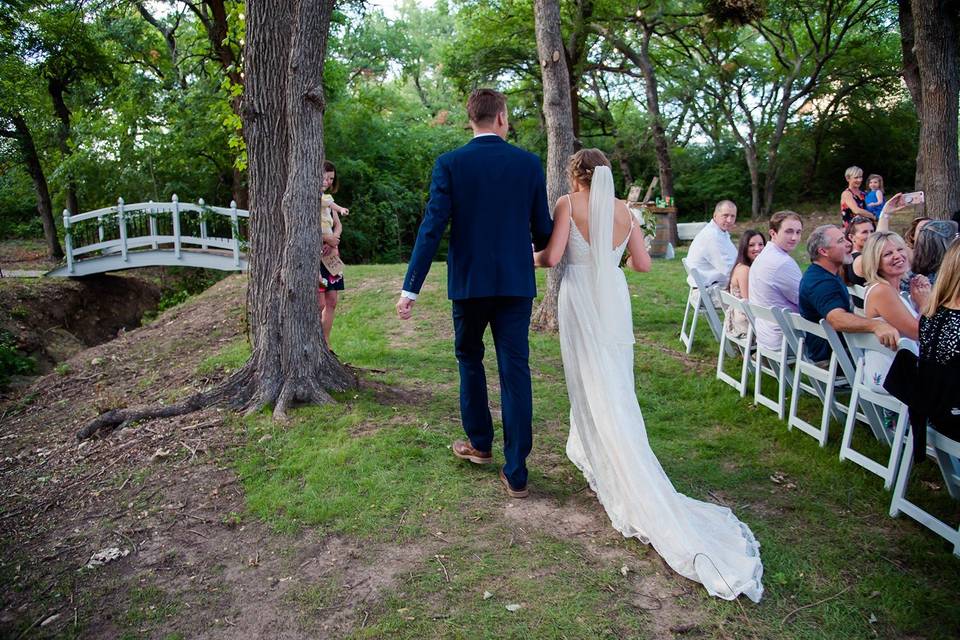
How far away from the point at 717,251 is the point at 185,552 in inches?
226

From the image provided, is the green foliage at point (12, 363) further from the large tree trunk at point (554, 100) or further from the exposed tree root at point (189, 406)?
the large tree trunk at point (554, 100)

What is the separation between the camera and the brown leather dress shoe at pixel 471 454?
14.2 ft

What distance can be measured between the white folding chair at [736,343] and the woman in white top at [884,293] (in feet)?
4.38

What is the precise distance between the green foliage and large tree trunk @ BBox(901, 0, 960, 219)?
40.7 ft

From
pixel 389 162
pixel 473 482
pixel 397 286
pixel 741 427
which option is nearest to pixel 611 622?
pixel 473 482

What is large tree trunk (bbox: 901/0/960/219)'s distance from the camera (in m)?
8.53

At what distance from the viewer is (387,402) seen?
551cm

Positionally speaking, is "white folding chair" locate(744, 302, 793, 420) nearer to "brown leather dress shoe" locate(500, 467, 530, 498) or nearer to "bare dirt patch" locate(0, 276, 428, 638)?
"brown leather dress shoe" locate(500, 467, 530, 498)

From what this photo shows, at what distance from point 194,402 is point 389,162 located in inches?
727

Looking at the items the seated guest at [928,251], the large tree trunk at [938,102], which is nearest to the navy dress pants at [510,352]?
the seated guest at [928,251]

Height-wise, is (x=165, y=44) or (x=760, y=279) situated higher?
(x=165, y=44)

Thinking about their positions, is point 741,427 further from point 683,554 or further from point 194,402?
point 194,402

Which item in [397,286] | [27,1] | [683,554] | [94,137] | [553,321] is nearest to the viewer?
[683,554]

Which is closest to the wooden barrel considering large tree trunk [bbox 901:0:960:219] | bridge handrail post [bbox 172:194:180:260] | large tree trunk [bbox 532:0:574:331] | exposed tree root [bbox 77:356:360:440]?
large tree trunk [bbox 901:0:960:219]
